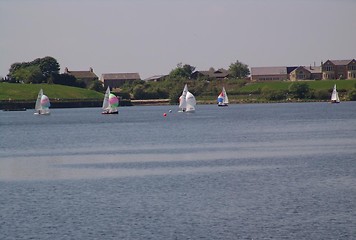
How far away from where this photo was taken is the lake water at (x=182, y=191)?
102 feet

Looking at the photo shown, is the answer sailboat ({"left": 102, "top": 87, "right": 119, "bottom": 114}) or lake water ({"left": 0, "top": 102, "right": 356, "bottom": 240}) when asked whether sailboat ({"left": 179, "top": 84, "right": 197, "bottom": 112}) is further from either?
lake water ({"left": 0, "top": 102, "right": 356, "bottom": 240})

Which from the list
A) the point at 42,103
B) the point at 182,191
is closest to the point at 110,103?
the point at 42,103

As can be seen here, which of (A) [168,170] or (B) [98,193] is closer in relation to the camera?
(B) [98,193]

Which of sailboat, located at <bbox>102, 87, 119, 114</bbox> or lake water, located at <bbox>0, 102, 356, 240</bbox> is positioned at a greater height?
sailboat, located at <bbox>102, 87, 119, 114</bbox>

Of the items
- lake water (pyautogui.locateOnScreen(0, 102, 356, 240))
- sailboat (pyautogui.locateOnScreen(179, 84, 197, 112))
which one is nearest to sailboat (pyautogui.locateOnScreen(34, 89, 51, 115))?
sailboat (pyautogui.locateOnScreen(179, 84, 197, 112))

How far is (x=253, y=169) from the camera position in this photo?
1911 inches

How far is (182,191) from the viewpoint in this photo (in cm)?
3994

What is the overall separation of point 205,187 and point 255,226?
9.95 m

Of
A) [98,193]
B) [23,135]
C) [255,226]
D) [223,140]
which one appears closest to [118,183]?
[98,193]

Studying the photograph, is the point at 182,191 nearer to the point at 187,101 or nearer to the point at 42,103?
the point at 187,101

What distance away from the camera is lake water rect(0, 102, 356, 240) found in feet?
102

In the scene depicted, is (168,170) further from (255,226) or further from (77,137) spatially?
(77,137)

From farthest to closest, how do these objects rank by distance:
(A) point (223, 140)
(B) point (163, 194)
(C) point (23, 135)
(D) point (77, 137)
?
(C) point (23, 135), (D) point (77, 137), (A) point (223, 140), (B) point (163, 194)

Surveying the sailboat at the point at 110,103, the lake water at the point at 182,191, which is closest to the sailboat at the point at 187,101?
the sailboat at the point at 110,103
